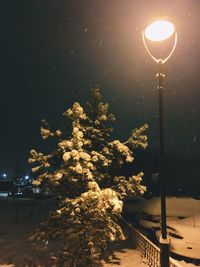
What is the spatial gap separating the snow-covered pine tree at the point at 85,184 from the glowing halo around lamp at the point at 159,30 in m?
3.68

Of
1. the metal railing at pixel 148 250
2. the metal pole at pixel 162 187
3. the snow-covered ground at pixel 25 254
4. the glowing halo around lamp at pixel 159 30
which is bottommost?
the snow-covered ground at pixel 25 254

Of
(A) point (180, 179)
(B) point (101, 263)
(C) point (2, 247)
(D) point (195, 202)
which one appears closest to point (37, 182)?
(B) point (101, 263)

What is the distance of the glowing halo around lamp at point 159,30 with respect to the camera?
5324 mm

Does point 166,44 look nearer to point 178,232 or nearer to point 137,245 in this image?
point 178,232

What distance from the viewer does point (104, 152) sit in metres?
9.54

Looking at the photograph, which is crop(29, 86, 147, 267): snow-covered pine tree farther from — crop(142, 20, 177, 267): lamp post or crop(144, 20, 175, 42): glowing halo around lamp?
crop(144, 20, 175, 42): glowing halo around lamp

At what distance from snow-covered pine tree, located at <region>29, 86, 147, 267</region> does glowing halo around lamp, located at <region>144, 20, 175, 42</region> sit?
145 inches

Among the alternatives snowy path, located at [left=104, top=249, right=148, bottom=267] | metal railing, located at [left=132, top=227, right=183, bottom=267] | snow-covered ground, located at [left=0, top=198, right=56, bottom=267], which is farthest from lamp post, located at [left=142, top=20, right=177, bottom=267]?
snow-covered ground, located at [left=0, top=198, right=56, bottom=267]

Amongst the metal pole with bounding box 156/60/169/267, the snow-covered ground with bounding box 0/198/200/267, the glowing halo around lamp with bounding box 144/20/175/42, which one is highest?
the glowing halo around lamp with bounding box 144/20/175/42

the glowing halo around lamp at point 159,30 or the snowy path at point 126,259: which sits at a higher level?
the glowing halo around lamp at point 159,30

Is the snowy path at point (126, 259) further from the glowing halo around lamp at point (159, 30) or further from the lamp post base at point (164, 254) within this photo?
the glowing halo around lamp at point (159, 30)

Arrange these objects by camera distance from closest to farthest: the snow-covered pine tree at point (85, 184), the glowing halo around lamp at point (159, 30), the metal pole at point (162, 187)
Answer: the glowing halo around lamp at point (159, 30) < the metal pole at point (162, 187) < the snow-covered pine tree at point (85, 184)

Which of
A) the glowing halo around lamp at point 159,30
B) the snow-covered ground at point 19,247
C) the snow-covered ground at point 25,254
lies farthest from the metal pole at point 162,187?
the snow-covered ground at point 19,247

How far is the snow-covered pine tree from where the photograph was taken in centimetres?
818
